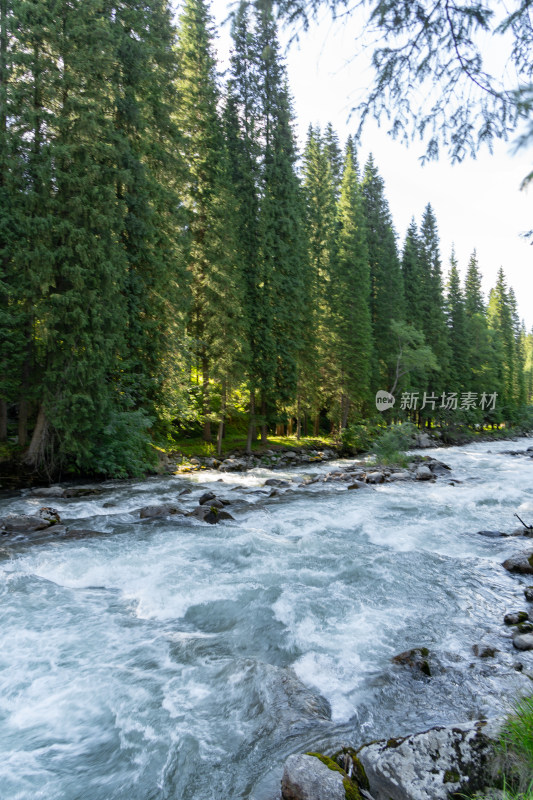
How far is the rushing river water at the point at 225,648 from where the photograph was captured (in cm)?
313

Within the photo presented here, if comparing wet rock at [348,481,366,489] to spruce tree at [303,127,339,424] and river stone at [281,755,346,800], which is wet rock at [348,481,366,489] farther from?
spruce tree at [303,127,339,424]

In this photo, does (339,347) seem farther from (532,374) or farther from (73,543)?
(532,374)

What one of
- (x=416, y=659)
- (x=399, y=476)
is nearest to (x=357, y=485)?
(x=399, y=476)

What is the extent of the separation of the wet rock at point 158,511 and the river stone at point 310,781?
7.51 meters

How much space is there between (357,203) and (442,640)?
108ft

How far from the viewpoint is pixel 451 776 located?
2402 millimetres

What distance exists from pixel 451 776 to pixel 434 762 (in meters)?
0.11

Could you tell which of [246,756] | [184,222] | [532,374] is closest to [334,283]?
[184,222]

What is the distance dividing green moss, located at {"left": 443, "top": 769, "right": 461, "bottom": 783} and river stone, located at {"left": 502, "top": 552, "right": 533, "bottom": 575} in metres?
5.16

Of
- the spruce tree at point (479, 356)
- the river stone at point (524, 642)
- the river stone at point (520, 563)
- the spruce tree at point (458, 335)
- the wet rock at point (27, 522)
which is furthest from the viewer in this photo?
the spruce tree at point (479, 356)

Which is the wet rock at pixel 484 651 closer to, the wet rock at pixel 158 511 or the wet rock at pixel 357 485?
the wet rock at pixel 158 511

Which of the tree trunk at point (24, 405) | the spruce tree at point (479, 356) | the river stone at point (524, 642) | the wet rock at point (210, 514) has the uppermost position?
the spruce tree at point (479, 356)

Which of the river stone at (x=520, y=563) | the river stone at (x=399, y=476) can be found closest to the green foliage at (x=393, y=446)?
the river stone at (x=399, y=476)

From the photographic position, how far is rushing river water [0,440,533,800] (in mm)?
3135
